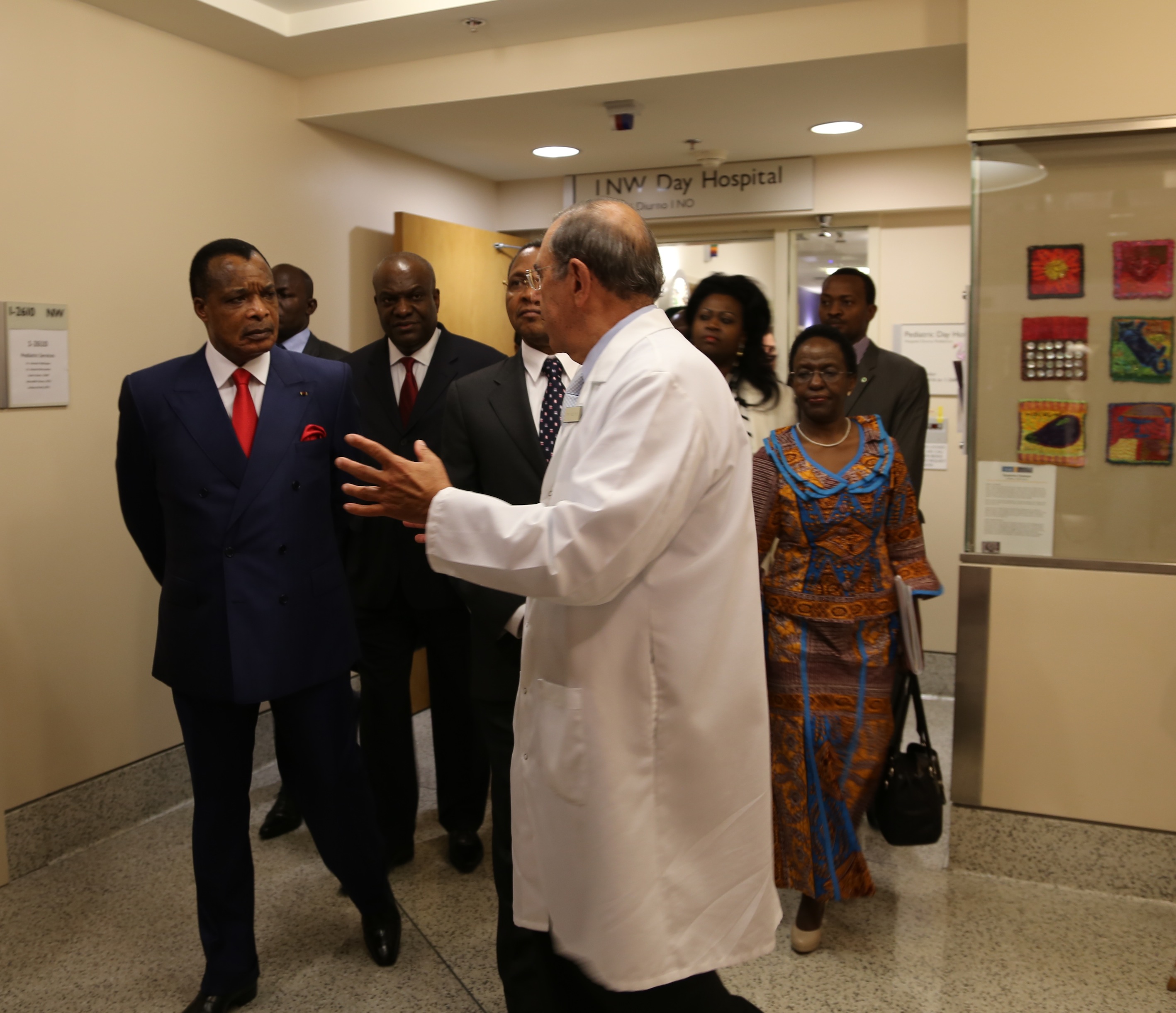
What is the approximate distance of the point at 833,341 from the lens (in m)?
2.63

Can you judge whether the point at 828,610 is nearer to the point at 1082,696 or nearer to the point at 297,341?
the point at 1082,696

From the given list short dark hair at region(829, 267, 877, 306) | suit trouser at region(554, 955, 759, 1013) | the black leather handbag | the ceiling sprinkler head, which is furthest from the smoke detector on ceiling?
suit trouser at region(554, 955, 759, 1013)

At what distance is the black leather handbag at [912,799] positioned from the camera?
2607mm

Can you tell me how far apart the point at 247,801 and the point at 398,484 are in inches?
47.9

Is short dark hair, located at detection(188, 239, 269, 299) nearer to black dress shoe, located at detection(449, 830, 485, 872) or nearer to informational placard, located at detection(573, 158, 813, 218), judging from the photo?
black dress shoe, located at detection(449, 830, 485, 872)

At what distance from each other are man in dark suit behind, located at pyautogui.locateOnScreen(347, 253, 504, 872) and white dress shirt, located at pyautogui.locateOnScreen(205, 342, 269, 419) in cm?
76

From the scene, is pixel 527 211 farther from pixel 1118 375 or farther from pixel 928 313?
pixel 1118 375

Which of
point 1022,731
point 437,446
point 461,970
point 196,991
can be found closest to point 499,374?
point 437,446

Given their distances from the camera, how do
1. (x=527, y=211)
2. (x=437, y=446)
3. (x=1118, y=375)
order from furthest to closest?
(x=527, y=211)
(x=437, y=446)
(x=1118, y=375)

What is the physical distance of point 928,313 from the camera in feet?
16.5

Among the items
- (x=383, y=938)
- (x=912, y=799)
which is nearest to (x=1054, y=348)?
(x=912, y=799)

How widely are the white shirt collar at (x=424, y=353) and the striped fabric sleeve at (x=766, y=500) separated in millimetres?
1121

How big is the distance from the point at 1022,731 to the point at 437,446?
1919 mm

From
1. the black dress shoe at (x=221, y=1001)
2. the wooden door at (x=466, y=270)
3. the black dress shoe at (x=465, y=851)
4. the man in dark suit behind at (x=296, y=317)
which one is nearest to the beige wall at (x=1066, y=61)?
the man in dark suit behind at (x=296, y=317)
